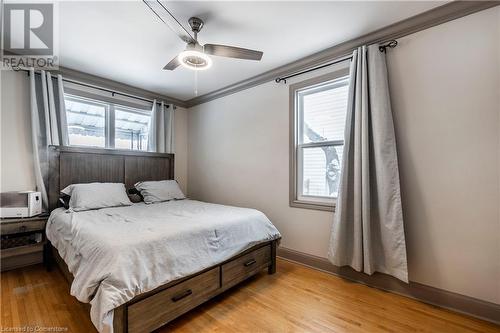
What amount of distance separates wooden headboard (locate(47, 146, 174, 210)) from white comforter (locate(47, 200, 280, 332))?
622mm

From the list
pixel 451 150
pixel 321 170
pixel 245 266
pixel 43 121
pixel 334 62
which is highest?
pixel 334 62

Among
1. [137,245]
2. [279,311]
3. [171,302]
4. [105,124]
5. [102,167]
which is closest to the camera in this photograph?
[137,245]

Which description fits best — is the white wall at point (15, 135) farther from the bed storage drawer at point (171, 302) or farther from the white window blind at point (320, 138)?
the white window blind at point (320, 138)

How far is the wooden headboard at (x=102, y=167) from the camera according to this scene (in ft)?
9.37

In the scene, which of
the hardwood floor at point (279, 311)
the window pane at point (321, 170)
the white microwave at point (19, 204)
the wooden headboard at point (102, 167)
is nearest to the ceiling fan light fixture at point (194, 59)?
the window pane at point (321, 170)

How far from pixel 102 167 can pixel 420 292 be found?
13.0 feet

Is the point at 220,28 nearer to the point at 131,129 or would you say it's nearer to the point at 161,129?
the point at 161,129

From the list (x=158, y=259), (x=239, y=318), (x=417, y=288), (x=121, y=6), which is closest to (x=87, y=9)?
(x=121, y=6)

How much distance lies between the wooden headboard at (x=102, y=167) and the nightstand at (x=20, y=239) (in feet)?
1.06

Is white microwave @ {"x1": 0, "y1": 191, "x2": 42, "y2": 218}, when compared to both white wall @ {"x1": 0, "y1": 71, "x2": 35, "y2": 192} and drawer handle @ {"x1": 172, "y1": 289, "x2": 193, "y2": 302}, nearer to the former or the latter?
white wall @ {"x1": 0, "y1": 71, "x2": 35, "y2": 192}

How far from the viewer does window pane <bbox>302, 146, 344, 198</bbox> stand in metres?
2.67

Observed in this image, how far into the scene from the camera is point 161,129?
3.93 metres

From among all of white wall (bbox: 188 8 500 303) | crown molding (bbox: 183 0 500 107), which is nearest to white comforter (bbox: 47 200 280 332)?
white wall (bbox: 188 8 500 303)

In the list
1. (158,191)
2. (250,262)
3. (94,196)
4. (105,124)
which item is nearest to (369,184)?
(250,262)
